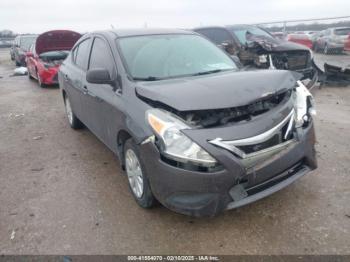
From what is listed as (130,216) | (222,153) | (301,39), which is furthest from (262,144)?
(301,39)

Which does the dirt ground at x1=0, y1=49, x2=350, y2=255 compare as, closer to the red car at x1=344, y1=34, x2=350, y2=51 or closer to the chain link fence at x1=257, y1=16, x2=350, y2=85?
the chain link fence at x1=257, y1=16, x2=350, y2=85

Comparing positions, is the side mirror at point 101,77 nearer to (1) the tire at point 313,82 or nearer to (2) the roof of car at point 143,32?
(2) the roof of car at point 143,32

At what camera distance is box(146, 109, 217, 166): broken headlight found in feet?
8.35

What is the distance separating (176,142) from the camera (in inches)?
103

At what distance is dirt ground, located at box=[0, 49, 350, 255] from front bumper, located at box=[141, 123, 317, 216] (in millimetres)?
352

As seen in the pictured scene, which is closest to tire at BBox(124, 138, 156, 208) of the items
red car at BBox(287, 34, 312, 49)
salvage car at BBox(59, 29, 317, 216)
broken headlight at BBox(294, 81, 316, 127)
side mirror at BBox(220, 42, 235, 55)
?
salvage car at BBox(59, 29, 317, 216)

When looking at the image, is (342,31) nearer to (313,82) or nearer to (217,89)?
(313,82)

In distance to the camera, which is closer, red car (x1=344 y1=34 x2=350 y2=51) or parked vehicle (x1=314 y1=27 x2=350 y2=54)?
red car (x1=344 y1=34 x2=350 y2=51)

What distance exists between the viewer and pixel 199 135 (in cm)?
255

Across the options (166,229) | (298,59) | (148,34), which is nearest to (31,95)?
(148,34)

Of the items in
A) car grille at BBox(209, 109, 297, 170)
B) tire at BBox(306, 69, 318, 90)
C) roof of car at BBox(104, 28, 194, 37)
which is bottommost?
tire at BBox(306, 69, 318, 90)

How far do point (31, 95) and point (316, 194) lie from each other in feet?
28.6

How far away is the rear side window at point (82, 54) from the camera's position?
A: 4.73 meters

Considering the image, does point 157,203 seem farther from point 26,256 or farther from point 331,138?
point 331,138
